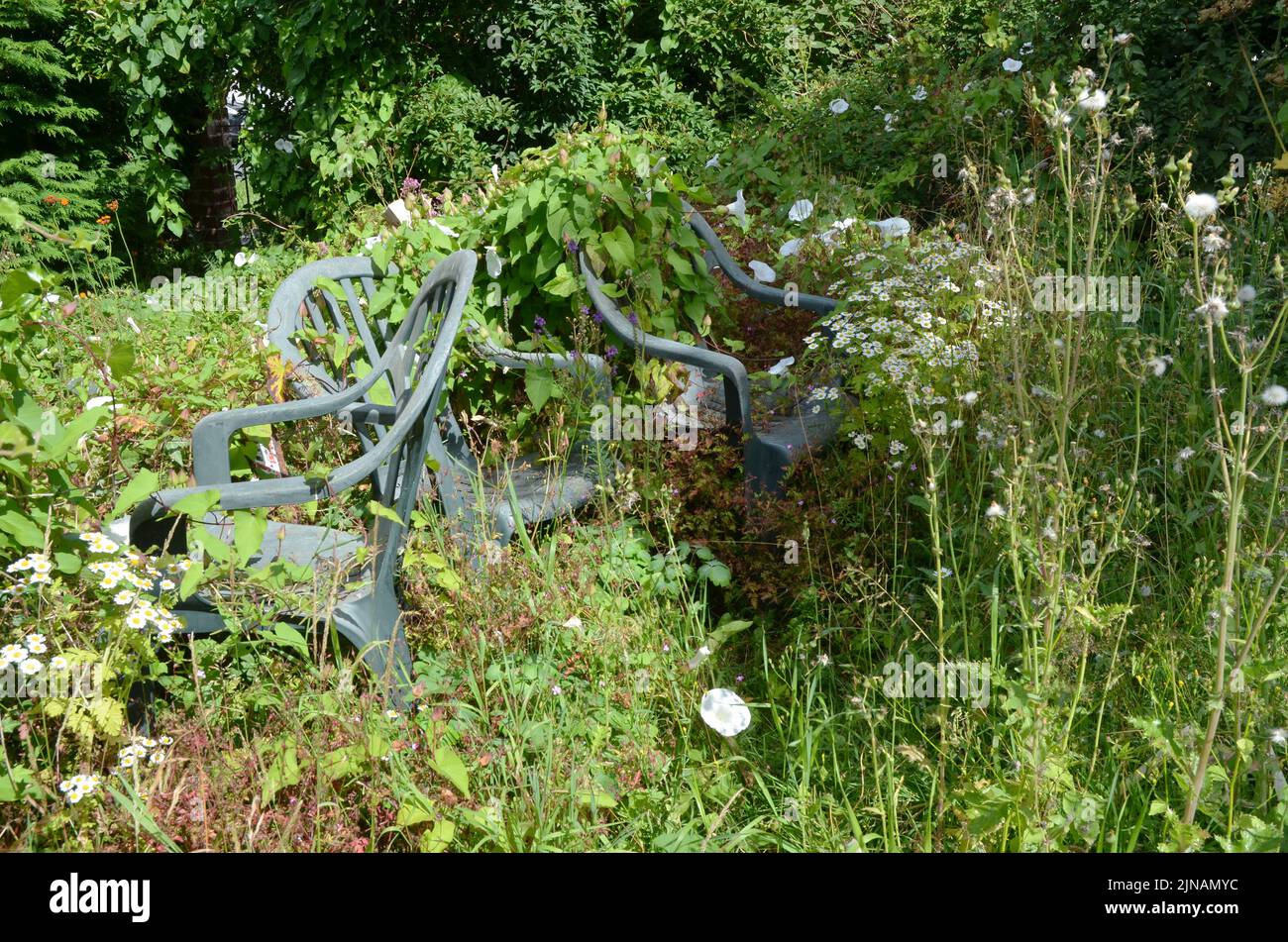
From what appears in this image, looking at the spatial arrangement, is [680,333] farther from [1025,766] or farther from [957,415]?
[1025,766]

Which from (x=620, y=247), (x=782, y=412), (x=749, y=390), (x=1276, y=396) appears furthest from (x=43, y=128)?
(x=1276, y=396)

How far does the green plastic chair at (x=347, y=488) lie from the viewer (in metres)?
1.93

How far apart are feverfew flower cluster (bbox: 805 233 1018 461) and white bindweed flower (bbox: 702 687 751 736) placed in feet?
2.93

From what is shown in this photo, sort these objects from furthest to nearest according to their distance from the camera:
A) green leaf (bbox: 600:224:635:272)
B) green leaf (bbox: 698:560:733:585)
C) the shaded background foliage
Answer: the shaded background foliage → green leaf (bbox: 600:224:635:272) → green leaf (bbox: 698:560:733:585)

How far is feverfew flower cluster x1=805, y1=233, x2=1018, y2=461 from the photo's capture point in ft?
8.82

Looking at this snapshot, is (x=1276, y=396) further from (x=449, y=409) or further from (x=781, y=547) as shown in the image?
(x=449, y=409)

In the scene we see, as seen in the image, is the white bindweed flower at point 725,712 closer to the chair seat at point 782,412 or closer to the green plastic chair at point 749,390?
the green plastic chair at point 749,390

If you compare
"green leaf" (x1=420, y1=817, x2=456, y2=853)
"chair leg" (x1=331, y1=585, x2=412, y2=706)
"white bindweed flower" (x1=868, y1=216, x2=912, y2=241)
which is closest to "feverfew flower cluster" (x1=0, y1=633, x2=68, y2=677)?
"chair leg" (x1=331, y1=585, x2=412, y2=706)

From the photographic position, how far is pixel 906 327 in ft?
8.91

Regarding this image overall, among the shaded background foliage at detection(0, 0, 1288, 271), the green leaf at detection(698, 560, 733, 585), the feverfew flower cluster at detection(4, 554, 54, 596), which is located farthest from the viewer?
the shaded background foliage at detection(0, 0, 1288, 271)

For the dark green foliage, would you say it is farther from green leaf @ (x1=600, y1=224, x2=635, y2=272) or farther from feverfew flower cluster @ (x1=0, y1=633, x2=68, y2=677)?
feverfew flower cluster @ (x1=0, y1=633, x2=68, y2=677)

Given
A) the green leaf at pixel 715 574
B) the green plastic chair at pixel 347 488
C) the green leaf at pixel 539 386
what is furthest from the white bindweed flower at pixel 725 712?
the green leaf at pixel 539 386

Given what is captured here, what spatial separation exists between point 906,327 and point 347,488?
1.49 meters
